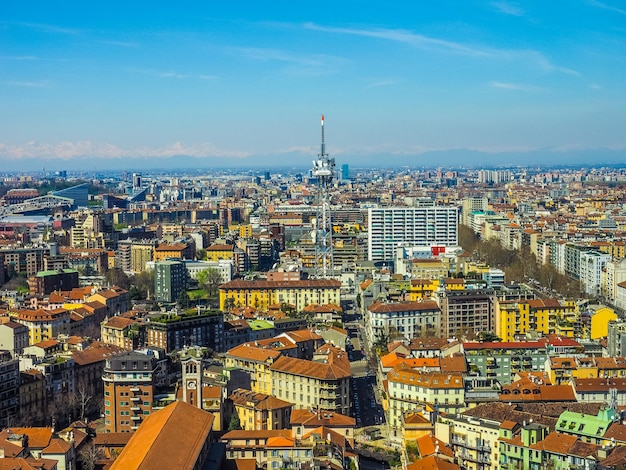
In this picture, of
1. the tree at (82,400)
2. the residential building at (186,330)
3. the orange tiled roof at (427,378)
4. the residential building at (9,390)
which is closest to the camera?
the orange tiled roof at (427,378)

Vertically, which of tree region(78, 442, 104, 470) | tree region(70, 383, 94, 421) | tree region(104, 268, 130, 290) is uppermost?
tree region(104, 268, 130, 290)

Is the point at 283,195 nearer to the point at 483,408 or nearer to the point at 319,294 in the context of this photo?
the point at 319,294

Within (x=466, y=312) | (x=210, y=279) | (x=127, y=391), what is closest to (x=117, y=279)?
(x=210, y=279)

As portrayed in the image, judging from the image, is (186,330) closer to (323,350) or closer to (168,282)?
(323,350)

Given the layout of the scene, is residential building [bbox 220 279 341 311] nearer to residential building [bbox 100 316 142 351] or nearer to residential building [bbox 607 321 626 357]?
residential building [bbox 100 316 142 351]

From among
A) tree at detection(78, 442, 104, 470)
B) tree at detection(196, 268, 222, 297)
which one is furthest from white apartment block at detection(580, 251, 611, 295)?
tree at detection(78, 442, 104, 470)

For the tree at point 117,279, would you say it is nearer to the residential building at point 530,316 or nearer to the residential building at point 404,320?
the residential building at point 404,320

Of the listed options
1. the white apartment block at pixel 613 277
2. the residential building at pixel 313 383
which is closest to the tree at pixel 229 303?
the residential building at pixel 313 383
